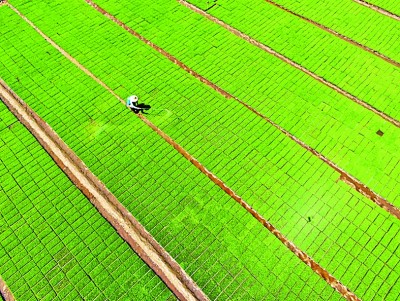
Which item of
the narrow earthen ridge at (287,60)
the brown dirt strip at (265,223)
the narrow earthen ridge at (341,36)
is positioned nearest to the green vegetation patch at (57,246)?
the brown dirt strip at (265,223)

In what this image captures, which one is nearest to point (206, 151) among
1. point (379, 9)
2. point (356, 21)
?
point (356, 21)

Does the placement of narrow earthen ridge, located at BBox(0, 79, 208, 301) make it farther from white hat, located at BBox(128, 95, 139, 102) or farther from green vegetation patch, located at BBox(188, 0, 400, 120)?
green vegetation patch, located at BBox(188, 0, 400, 120)

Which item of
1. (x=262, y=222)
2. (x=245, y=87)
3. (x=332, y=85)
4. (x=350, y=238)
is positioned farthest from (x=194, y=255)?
(x=332, y=85)

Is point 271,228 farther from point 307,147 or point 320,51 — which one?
point 320,51

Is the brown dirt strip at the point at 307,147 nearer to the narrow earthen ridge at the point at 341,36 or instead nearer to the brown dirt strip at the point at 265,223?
the brown dirt strip at the point at 265,223

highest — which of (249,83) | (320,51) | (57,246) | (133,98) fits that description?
(133,98)
